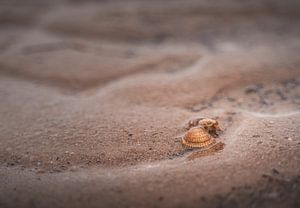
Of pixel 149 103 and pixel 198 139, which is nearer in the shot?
pixel 198 139

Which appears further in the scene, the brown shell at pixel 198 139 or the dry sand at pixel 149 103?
the brown shell at pixel 198 139

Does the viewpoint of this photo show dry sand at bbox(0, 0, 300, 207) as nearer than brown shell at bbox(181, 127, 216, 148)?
Yes

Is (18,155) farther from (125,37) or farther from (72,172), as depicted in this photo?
→ (125,37)

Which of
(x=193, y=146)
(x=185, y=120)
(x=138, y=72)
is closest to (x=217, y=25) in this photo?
(x=138, y=72)
